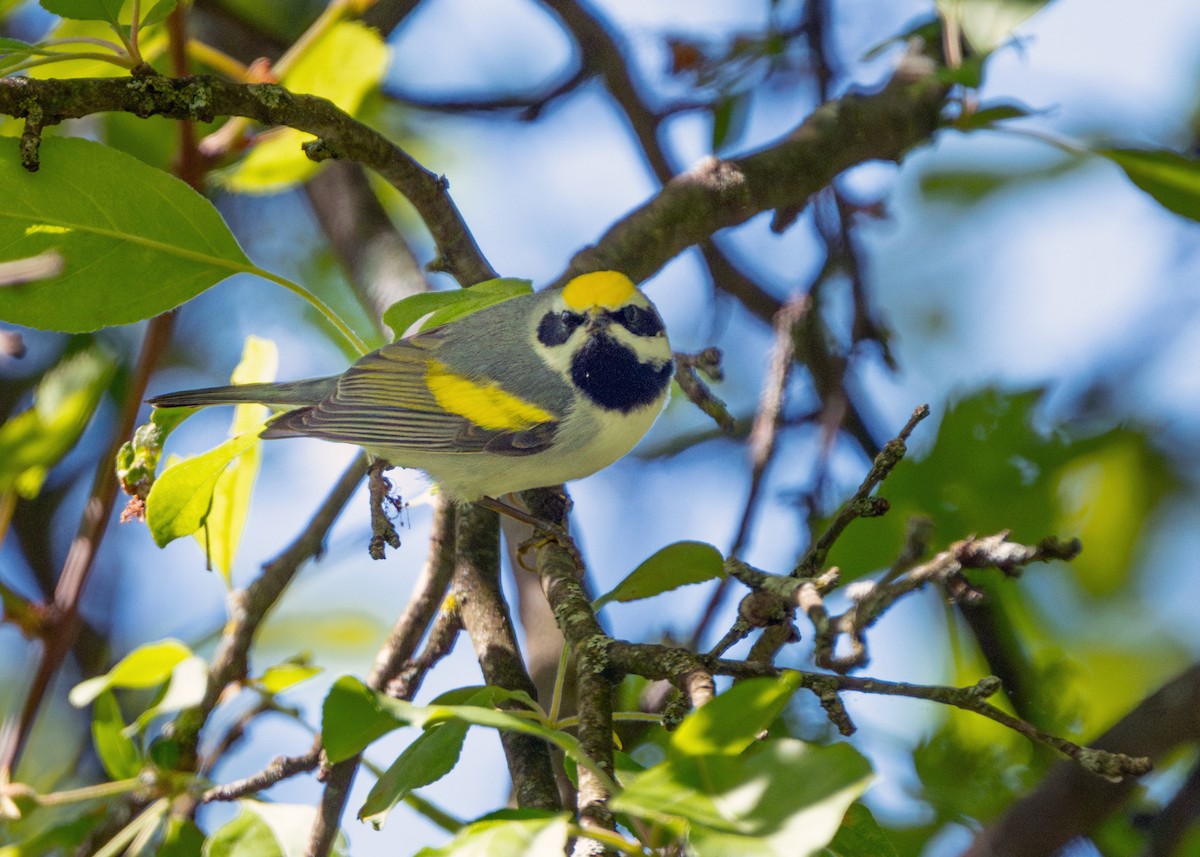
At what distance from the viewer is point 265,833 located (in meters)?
2.15

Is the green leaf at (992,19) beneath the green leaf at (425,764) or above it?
above

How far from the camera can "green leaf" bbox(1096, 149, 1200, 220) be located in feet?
9.31

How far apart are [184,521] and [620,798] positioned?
1.37 m

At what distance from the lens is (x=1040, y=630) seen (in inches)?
132

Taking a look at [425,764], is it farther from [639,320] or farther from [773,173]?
[773,173]

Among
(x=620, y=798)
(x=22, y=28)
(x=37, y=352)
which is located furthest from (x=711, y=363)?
(x=22, y=28)

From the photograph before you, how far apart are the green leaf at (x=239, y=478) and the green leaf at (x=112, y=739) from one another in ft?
1.26

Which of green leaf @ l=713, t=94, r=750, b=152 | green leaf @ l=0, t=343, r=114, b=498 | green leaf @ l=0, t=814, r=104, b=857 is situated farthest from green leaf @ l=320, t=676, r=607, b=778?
green leaf @ l=713, t=94, r=750, b=152

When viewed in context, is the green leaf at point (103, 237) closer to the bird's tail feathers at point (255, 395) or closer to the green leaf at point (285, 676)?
the bird's tail feathers at point (255, 395)

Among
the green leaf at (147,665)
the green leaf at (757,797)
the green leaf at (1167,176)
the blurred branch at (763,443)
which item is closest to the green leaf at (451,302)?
the green leaf at (147,665)

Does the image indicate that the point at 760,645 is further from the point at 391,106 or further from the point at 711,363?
the point at 391,106

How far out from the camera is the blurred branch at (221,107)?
183cm

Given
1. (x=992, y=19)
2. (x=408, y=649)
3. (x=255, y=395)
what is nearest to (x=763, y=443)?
(x=408, y=649)

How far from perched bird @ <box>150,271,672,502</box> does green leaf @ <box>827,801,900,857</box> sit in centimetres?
131
